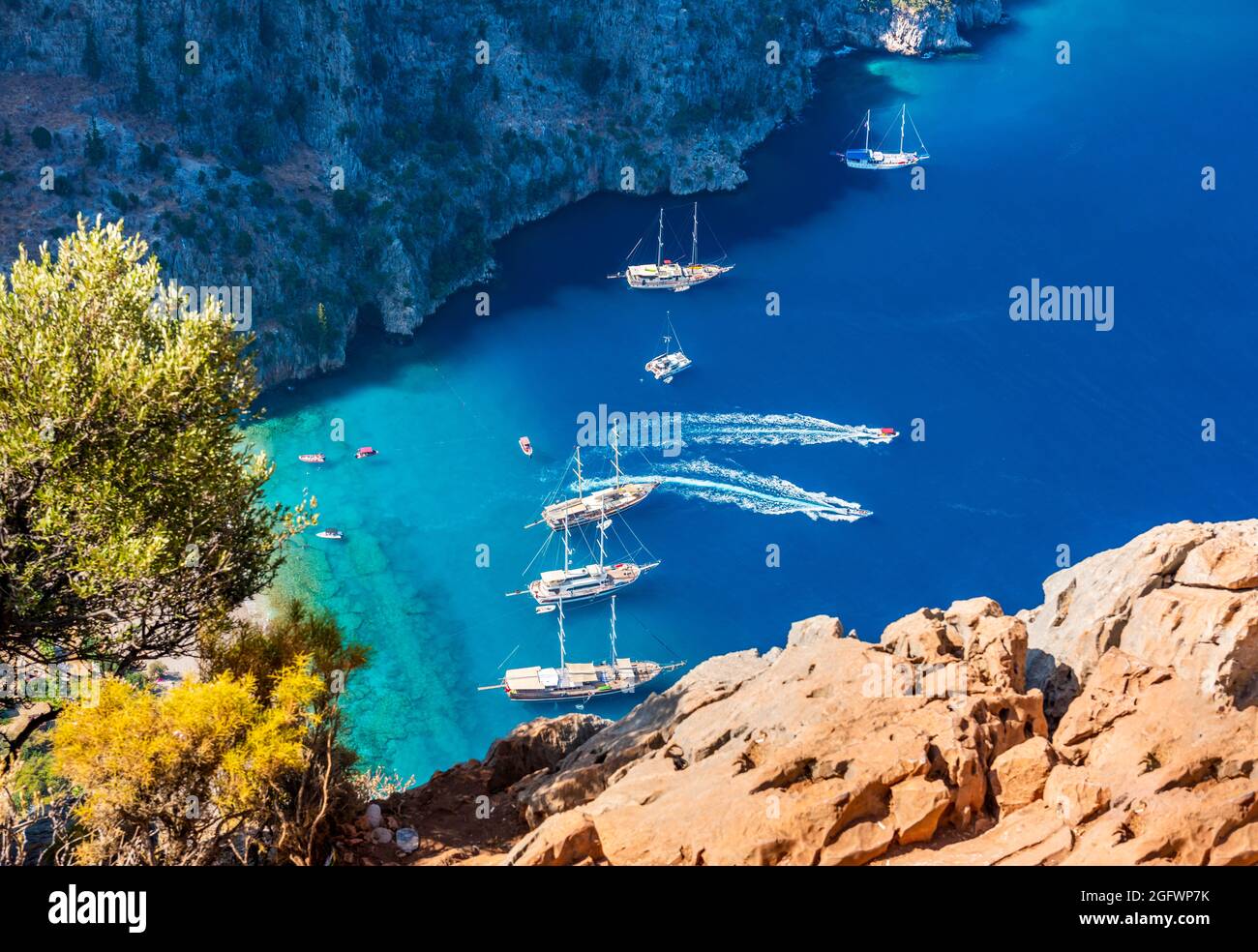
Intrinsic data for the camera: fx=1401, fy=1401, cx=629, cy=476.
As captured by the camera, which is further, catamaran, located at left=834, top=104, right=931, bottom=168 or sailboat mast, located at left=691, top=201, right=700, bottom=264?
catamaran, located at left=834, top=104, right=931, bottom=168

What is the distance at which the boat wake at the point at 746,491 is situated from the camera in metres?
114

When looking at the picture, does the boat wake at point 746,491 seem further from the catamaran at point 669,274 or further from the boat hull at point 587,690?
the catamaran at point 669,274

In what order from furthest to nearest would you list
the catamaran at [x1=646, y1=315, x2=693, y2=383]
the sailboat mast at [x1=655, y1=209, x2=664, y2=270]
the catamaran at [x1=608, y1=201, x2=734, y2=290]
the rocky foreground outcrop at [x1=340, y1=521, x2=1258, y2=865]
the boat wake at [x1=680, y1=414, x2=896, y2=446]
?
the sailboat mast at [x1=655, y1=209, x2=664, y2=270] < the catamaran at [x1=608, y1=201, x2=734, y2=290] < the catamaran at [x1=646, y1=315, x2=693, y2=383] < the boat wake at [x1=680, y1=414, x2=896, y2=446] < the rocky foreground outcrop at [x1=340, y1=521, x2=1258, y2=865]

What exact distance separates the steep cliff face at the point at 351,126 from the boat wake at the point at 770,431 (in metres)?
31.2

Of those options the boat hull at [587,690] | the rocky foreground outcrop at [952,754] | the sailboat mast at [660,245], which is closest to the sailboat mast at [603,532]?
the boat hull at [587,690]

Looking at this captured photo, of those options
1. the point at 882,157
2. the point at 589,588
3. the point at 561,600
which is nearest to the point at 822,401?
the point at 589,588

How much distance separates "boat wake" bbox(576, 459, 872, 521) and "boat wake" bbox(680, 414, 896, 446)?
150 inches

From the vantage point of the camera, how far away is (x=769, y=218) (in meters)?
152

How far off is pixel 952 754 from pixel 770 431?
8239 cm

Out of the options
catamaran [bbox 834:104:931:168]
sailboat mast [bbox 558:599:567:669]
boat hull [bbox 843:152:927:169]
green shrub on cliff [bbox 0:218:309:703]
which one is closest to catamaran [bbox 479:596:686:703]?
sailboat mast [bbox 558:599:567:669]

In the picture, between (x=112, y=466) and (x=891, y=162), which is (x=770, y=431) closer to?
(x=891, y=162)

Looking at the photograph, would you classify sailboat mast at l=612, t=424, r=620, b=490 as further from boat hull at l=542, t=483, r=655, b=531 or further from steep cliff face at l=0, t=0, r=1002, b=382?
steep cliff face at l=0, t=0, r=1002, b=382

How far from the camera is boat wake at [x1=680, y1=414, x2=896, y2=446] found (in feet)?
393

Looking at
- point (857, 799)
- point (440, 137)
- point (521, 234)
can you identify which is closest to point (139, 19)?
point (440, 137)
